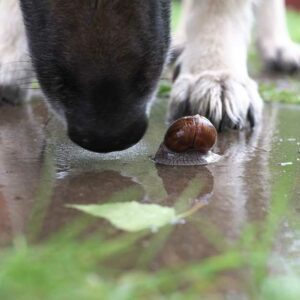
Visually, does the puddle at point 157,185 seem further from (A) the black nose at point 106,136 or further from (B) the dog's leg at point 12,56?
(B) the dog's leg at point 12,56

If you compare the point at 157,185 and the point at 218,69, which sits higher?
the point at 157,185

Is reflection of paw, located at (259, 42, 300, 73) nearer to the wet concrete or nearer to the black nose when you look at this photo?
the wet concrete

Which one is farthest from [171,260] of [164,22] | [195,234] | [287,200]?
[164,22]

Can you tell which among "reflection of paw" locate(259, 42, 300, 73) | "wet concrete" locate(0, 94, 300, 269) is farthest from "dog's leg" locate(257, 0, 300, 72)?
"wet concrete" locate(0, 94, 300, 269)

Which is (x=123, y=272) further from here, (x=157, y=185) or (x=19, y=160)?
(x=19, y=160)

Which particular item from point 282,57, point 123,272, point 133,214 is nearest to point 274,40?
point 282,57

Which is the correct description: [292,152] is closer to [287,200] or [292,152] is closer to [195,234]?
[287,200]

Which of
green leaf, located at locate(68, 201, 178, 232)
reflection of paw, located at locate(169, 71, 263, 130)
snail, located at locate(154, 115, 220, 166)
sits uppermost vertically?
green leaf, located at locate(68, 201, 178, 232)
